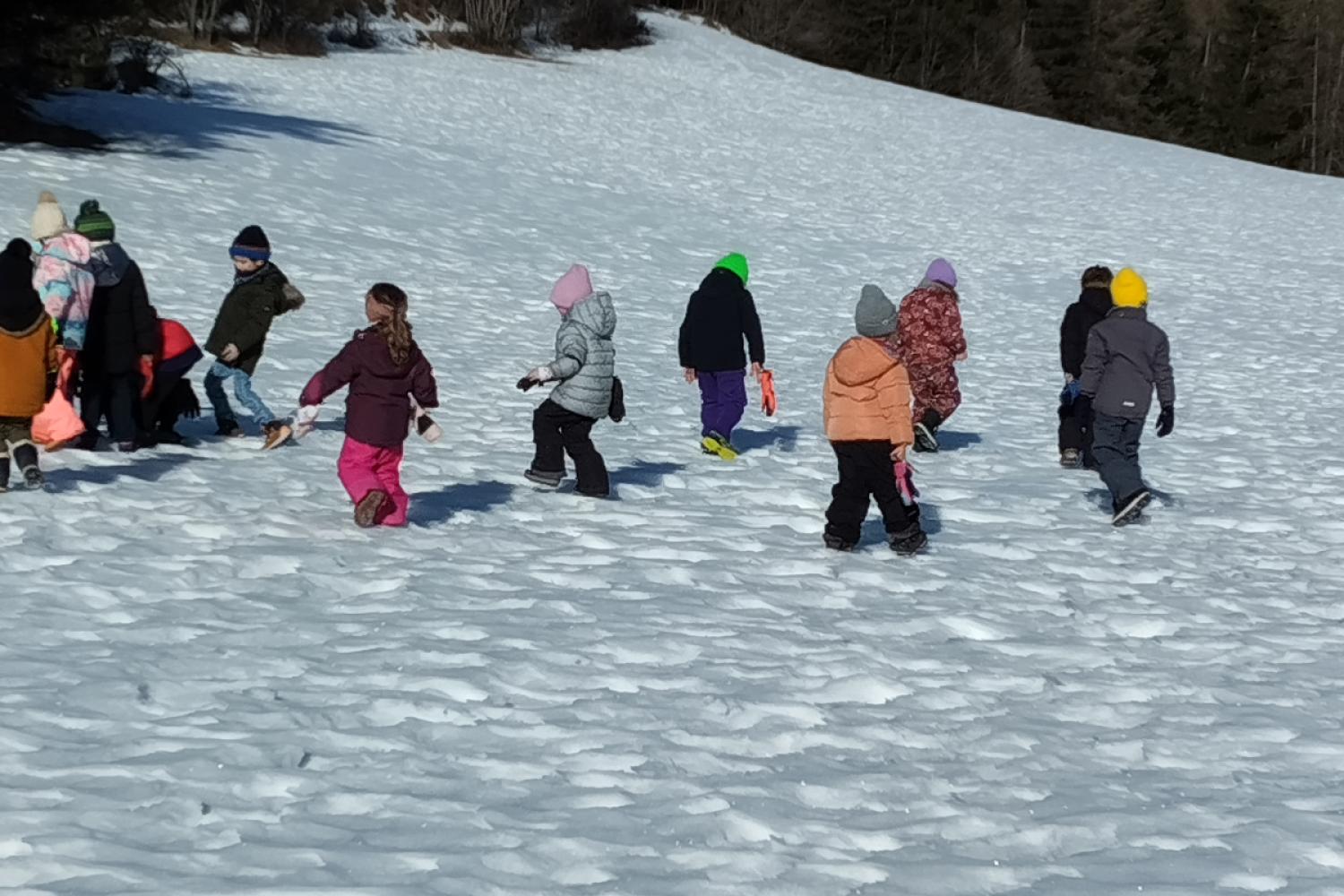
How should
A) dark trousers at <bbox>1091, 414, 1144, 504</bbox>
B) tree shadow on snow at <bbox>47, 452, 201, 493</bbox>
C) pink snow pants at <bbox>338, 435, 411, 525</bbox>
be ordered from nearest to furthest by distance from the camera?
pink snow pants at <bbox>338, 435, 411, 525</bbox> < tree shadow on snow at <bbox>47, 452, 201, 493</bbox> < dark trousers at <bbox>1091, 414, 1144, 504</bbox>

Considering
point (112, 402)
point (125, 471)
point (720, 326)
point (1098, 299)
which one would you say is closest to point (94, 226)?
point (112, 402)

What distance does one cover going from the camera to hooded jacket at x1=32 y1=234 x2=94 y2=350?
9594mm

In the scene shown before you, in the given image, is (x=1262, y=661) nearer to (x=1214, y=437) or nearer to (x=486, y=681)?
(x=486, y=681)

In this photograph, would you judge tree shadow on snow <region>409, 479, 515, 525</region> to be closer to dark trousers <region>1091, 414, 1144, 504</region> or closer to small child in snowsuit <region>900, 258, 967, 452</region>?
small child in snowsuit <region>900, 258, 967, 452</region>

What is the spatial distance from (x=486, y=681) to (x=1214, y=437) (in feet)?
32.0

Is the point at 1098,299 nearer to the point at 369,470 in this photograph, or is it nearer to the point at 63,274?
→ the point at 369,470

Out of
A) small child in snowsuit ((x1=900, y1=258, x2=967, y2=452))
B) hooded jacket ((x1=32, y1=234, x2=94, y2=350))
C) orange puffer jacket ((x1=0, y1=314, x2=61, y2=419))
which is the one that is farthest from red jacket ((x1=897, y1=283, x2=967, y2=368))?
orange puffer jacket ((x1=0, y1=314, x2=61, y2=419))

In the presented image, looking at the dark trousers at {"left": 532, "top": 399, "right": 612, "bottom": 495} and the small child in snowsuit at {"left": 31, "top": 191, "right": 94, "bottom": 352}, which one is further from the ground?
the small child in snowsuit at {"left": 31, "top": 191, "right": 94, "bottom": 352}

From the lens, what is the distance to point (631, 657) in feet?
22.7

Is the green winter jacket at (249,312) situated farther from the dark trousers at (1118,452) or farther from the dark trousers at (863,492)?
the dark trousers at (1118,452)

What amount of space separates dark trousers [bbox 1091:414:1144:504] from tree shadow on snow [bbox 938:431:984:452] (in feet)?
9.24

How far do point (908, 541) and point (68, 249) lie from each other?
16.8ft

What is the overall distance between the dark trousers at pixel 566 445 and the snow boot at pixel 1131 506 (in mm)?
3255

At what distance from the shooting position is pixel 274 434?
1083cm
